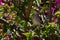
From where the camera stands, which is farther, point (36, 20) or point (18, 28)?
point (18, 28)

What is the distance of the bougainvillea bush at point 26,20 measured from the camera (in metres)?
1.43

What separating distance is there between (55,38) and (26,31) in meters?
0.20

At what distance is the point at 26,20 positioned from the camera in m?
1.54

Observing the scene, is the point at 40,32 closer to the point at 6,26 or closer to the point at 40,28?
the point at 40,28

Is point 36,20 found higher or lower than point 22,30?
higher

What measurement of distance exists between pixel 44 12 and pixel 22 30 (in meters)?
0.19

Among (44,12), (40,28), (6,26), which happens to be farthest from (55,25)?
(6,26)

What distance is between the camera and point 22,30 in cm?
154

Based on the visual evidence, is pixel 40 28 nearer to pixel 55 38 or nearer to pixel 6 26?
pixel 55 38

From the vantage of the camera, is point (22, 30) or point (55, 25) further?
point (22, 30)

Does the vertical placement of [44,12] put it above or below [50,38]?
above

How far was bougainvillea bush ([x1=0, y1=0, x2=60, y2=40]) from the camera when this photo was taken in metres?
1.43

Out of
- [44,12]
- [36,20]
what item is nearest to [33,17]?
[36,20]

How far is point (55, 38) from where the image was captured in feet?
4.79
